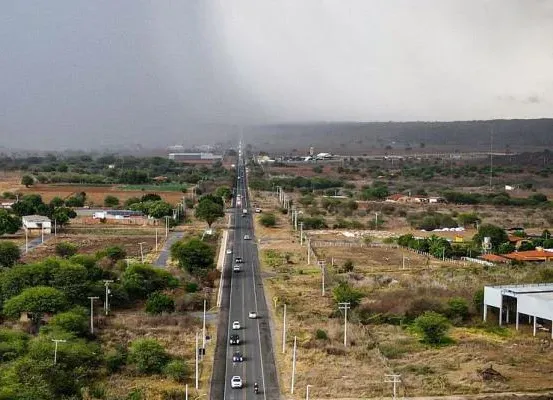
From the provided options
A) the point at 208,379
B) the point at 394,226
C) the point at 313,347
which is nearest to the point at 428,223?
the point at 394,226

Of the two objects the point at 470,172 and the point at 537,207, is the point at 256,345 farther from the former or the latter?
the point at 470,172

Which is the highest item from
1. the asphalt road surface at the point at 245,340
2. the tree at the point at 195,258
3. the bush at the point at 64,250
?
the tree at the point at 195,258

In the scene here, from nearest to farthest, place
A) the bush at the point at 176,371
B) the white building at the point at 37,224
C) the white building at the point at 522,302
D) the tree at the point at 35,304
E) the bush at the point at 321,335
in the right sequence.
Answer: the bush at the point at 176,371
the bush at the point at 321,335
the tree at the point at 35,304
the white building at the point at 522,302
the white building at the point at 37,224

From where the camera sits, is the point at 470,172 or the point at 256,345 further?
the point at 470,172

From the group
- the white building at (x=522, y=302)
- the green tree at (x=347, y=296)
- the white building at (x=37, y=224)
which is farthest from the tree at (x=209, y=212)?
the white building at (x=522, y=302)

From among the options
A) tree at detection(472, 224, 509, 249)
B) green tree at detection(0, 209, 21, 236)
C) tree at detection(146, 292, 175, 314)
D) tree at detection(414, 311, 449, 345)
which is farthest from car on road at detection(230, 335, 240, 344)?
green tree at detection(0, 209, 21, 236)

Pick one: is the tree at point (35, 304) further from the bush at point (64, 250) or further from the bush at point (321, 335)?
the bush at point (64, 250)
